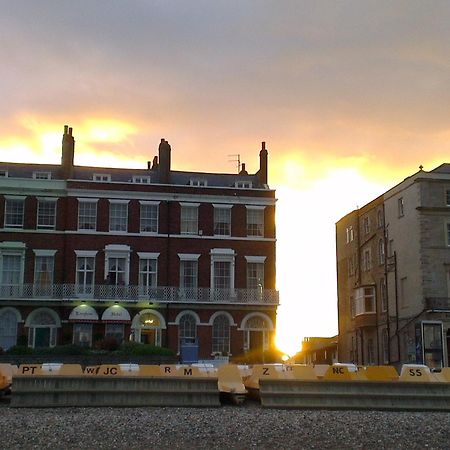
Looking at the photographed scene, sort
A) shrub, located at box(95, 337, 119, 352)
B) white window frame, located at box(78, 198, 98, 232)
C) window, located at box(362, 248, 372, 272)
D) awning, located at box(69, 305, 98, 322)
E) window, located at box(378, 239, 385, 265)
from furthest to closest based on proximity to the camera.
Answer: window, located at box(362, 248, 372, 272) < window, located at box(378, 239, 385, 265) < white window frame, located at box(78, 198, 98, 232) < awning, located at box(69, 305, 98, 322) < shrub, located at box(95, 337, 119, 352)

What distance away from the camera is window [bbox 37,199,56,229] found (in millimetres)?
55656

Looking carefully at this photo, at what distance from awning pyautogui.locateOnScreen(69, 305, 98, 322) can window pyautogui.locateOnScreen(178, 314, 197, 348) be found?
5.97 metres

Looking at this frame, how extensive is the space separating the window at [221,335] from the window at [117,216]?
9308 millimetres

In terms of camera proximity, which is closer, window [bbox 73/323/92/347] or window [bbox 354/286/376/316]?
window [bbox 73/323/92/347]

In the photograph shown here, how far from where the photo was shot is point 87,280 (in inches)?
2170

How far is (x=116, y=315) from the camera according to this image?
175 feet

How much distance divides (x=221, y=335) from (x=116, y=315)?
24.6 ft

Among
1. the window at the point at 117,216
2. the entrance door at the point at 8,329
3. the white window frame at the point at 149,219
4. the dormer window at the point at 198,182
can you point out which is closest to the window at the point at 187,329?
the white window frame at the point at 149,219

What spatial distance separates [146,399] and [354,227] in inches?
1964

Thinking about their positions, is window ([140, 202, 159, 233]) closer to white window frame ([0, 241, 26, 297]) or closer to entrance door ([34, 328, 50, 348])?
white window frame ([0, 241, 26, 297])

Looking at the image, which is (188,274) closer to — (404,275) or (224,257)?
(224,257)

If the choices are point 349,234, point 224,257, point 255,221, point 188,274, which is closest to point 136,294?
point 188,274

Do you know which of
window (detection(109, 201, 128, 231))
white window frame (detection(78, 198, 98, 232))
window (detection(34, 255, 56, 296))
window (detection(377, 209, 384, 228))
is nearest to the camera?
window (detection(34, 255, 56, 296))

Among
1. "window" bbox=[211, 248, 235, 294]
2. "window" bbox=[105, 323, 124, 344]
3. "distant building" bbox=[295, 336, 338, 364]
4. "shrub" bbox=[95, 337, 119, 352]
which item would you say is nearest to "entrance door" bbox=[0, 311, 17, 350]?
"window" bbox=[105, 323, 124, 344]
